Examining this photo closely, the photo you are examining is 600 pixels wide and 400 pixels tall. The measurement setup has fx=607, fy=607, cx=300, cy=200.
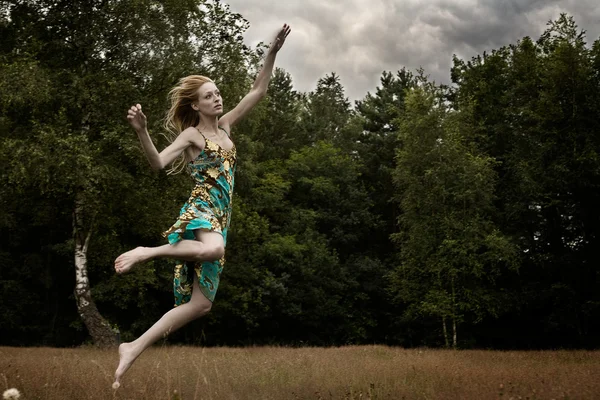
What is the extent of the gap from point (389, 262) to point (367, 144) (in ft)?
24.9

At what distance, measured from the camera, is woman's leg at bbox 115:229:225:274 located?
403 centimetres

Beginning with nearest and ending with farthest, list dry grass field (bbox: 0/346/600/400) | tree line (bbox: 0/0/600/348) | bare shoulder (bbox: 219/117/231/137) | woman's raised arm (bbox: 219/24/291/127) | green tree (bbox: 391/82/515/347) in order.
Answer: dry grass field (bbox: 0/346/600/400) < bare shoulder (bbox: 219/117/231/137) < woman's raised arm (bbox: 219/24/291/127) < tree line (bbox: 0/0/600/348) < green tree (bbox: 391/82/515/347)

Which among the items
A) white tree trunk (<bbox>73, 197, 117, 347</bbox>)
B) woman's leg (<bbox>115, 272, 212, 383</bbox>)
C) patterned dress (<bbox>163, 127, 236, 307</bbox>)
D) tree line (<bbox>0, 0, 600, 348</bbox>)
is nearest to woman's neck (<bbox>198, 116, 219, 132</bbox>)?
patterned dress (<bbox>163, 127, 236, 307</bbox>)

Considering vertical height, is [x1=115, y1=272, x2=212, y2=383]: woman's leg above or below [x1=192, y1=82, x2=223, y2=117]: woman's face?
below

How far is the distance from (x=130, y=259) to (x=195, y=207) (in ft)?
2.13

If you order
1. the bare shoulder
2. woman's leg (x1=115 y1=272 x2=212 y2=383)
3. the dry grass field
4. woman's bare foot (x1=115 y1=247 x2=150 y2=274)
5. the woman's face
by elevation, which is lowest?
the dry grass field

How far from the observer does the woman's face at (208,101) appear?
478 cm

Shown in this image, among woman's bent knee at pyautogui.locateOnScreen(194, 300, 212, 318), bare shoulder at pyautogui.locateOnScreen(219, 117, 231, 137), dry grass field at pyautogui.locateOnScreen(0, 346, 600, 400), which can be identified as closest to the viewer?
dry grass field at pyautogui.locateOnScreen(0, 346, 600, 400)

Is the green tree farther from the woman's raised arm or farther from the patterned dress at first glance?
the patterned dress

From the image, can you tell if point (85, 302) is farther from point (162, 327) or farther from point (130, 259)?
point (130, 259)

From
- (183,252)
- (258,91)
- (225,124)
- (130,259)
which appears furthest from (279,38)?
(130,259)

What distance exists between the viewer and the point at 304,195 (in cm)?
3444

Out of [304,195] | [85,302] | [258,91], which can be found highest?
[304,195]

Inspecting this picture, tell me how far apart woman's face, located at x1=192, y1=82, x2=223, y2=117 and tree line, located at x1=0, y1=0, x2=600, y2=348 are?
29.5 feet
